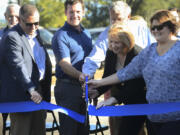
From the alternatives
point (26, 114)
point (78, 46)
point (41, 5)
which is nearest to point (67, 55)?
point (78, 46)

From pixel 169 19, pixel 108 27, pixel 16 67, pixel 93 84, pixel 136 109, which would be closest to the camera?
pixel 169 19

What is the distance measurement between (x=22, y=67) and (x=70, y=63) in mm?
713

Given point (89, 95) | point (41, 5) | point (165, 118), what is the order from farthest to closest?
point (41, 5)
point (89, 95)
point (165, 118)

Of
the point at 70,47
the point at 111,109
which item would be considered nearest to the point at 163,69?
the point at 111,109

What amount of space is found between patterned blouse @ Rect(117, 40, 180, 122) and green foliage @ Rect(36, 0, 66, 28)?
21366 millimetres

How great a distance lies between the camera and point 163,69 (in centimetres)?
310

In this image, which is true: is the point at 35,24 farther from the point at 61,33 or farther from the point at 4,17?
the point at 4,17

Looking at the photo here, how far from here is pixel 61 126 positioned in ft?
15.2

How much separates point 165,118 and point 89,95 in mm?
975

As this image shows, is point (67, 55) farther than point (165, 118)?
Yes

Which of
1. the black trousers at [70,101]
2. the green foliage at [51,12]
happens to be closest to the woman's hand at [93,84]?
the black trousers at [70,101]

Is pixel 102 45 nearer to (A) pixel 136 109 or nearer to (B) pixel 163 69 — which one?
(A) pixel 136 109

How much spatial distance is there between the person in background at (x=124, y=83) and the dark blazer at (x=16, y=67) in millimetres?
772

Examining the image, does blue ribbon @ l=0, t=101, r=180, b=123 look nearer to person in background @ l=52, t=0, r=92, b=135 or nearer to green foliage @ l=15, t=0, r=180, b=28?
person in background @ l=52, t=0, r=92, b=135
